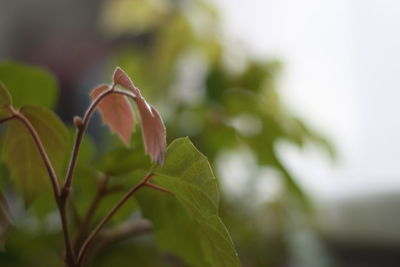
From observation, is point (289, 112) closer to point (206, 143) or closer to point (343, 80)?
point (206, 143)

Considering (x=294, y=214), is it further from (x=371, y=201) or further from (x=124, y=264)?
(x=124, y=264)

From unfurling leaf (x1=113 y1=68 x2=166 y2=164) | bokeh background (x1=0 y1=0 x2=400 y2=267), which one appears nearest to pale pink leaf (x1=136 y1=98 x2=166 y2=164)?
unfurling leaf (x1=113 y1=68 x2=166 y2=164)

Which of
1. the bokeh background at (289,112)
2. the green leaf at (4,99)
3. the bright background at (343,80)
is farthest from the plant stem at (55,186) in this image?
the bright background at (343,80)

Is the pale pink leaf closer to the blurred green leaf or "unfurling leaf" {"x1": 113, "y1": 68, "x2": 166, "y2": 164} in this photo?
"unfurling leaf" {"x1": 113, "y1": 68, "x2": 166, "y2": 164}

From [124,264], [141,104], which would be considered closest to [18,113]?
[141,104]

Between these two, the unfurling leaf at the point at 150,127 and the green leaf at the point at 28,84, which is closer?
the unfurling leaf at the point at 150,127

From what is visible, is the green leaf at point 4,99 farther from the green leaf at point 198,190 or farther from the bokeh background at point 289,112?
the bokeh background at point 289,112
